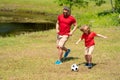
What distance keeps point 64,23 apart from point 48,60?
2.43 metres

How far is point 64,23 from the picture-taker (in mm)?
18078

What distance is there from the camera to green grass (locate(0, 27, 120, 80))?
628 inches

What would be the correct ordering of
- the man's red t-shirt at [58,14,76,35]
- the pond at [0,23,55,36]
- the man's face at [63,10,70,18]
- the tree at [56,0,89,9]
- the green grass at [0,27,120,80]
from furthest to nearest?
1. the tree at [56,0,89,9]
2. the pond at [0,23,55,36]
3. the man's red t-shirt at [58,14,76,35]
4. the man's face at [63,10,70,18]
5. the green grass at [0,27,120,80]

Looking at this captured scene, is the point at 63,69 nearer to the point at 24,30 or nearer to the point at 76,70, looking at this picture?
the point at 76,70

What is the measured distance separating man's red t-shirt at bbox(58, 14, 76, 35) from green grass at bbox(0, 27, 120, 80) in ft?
5.30

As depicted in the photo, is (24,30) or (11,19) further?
(11,19)

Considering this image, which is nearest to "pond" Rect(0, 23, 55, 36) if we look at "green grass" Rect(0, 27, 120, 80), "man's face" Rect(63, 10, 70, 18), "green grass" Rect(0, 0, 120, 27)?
"green grass" Rect(0, 0, 120, 27)

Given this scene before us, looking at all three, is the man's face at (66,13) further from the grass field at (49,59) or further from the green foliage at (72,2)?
the green foliage at (72,2)

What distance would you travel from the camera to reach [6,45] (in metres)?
24.7

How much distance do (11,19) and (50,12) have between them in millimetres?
12202

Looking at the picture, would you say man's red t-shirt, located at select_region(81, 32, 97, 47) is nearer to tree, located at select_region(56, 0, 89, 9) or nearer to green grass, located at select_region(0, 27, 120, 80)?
green grass, located at select_region(0, 27, 120, 80)

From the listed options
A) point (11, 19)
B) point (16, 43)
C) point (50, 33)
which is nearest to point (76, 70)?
point (16, 43)

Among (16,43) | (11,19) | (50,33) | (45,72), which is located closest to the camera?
(45,72)

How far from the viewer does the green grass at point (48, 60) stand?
15945 millimetres
